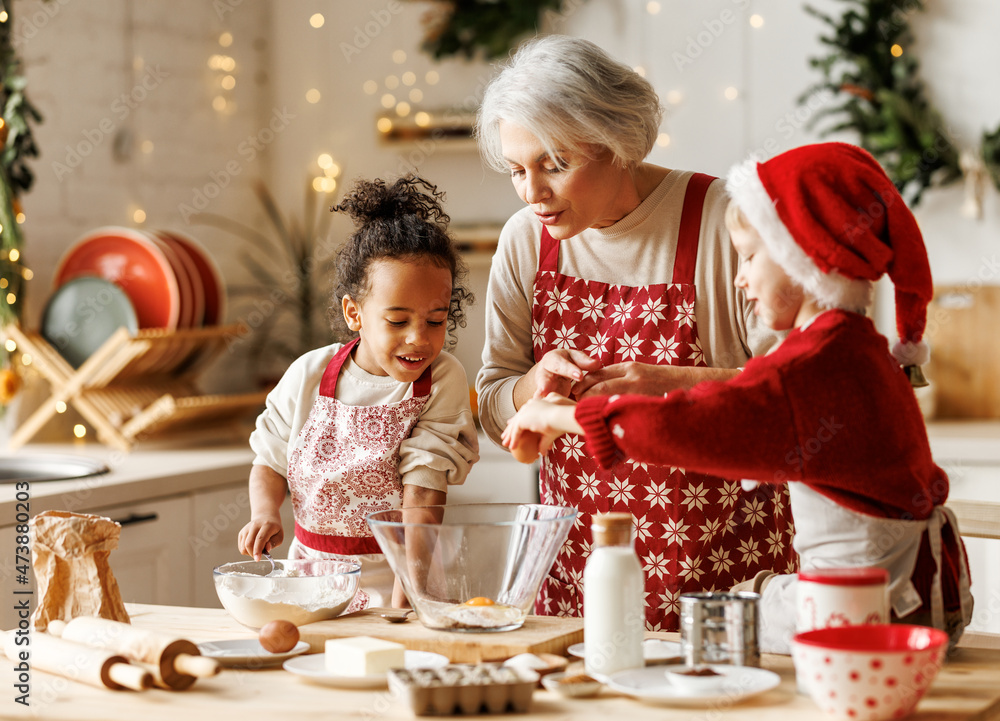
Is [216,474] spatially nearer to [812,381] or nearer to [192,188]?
[192,188]

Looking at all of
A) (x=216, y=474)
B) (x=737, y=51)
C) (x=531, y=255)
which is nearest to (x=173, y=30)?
(x=216, y=474)

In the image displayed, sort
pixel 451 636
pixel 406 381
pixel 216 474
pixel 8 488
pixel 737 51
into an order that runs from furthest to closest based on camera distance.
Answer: pixel 737 51 → pixel 216 474 → pixel 8 488 → pixel 406 381 → pixel 451 636

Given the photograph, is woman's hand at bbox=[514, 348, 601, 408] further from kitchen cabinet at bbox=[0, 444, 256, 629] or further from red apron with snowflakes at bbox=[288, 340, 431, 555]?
kitchen cabinet at bbox=[0, 444, 256, 629]

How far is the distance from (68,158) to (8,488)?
3.58ft

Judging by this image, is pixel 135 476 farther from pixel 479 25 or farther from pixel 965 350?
pixel 965 350

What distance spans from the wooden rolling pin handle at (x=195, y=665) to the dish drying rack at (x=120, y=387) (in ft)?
5.53

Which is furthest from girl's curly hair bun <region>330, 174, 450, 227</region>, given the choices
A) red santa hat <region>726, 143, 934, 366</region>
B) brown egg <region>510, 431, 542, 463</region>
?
red santa hat <region>726, 143, 934, 366</region>

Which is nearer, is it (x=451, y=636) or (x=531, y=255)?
(x=451, y=636)

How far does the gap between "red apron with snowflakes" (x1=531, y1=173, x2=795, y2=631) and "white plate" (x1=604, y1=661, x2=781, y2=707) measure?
468 mm

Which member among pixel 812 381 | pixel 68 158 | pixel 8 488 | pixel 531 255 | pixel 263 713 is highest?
pixel 68 158

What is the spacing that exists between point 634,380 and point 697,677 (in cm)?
43

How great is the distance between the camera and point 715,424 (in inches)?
39.7

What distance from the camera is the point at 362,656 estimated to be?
1057 millimetres

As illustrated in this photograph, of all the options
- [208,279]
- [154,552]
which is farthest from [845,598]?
[208,279]
